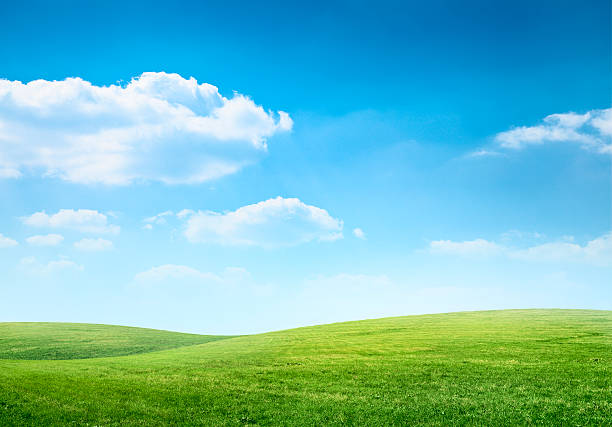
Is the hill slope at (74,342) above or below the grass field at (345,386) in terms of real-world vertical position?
below

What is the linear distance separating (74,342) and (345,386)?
56.5 metres

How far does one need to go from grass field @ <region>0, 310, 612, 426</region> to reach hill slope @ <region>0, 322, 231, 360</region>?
24.3m

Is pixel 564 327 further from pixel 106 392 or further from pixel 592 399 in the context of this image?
pixel 106 392

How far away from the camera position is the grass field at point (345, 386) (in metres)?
21.4

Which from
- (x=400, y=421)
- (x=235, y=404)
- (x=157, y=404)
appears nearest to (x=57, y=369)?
(x=157, y=404)

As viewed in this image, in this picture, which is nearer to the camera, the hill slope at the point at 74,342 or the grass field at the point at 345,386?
the grass field at the point at 345,386

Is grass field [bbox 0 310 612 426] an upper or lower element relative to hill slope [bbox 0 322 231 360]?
upper

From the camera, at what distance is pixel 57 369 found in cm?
3462

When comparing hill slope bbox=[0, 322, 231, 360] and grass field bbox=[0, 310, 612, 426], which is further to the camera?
hill slope bbox=[0, 322, 231, 360]

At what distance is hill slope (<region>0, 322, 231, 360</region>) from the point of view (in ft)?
188

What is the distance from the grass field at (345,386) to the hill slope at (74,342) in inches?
957

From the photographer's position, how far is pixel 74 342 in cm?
6588

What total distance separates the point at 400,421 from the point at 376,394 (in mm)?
4055

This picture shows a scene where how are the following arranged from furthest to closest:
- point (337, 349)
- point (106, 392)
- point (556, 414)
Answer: point (337, 349) < point (106, 392) < point (556, 414)
